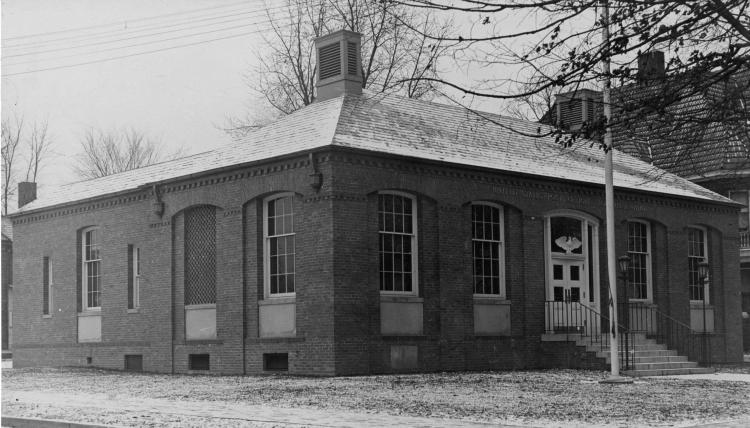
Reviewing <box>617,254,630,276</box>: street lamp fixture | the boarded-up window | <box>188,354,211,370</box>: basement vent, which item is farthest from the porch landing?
the boarded-up window

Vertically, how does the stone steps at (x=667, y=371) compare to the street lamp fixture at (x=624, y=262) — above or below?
below

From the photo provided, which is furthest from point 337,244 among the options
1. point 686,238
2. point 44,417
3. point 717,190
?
point 717,190

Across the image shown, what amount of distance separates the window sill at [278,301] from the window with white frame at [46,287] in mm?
12312

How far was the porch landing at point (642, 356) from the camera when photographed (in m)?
25.2

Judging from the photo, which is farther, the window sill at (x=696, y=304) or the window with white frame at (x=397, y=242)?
the window sill at (x=696, y=304)

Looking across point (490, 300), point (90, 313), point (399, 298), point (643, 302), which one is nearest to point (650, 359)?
point (490, 300)

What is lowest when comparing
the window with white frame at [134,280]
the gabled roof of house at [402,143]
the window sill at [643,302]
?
the window sill at [643,302]

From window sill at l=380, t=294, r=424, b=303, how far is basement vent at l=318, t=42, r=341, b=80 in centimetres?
654

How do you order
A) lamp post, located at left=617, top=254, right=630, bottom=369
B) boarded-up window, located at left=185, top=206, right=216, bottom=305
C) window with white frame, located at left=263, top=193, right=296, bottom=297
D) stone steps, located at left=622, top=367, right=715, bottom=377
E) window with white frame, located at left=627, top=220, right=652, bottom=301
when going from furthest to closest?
1. window with white frame, located at left=627, top=220, right=652, bottom=301
2. boarded-up window, located at left=185, top=206, right=216, bottom=305
3. lamp post, located at left=617, top=254, right=630, bottom=369
4. window with white frame, located at left=263, top=193, right=296, bottom=297
5. stone steps, located at left=622, top=367, right=715, bottom=377

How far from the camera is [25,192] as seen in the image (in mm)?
45750

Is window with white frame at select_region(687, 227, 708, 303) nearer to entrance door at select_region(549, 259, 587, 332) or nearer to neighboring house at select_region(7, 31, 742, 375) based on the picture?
neighboring house at select_region(7, 31, 742, 375)

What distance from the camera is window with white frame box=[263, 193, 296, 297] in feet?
82.1

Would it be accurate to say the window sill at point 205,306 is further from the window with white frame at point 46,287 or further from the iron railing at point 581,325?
the window with white frame at point 46,287

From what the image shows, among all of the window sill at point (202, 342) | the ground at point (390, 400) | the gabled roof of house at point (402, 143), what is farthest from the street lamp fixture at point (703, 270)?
the window sill at point (202, 342)
